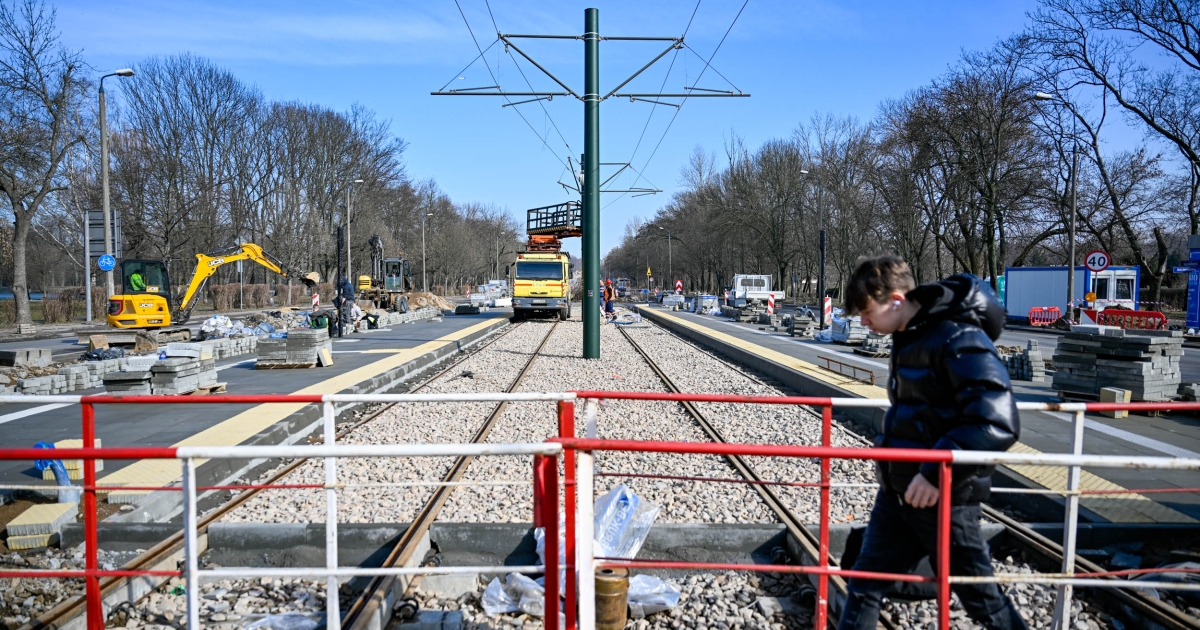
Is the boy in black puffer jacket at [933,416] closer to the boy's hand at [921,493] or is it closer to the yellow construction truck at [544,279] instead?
the boy's hand at [921,493]

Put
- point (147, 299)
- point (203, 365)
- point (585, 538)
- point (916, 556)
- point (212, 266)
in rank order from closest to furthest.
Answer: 1. point (585, 538)
2. point (916, 556)
3. point (203, 365)
4. point (147, 299)
5. point (212, 266)

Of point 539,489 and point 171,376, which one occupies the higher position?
point 539,489

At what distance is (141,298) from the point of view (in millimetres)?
22125

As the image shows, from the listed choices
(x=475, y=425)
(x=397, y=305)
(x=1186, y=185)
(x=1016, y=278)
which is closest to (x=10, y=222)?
(x=397, y=305)

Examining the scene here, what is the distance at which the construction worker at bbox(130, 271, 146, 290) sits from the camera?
2248 centimetres

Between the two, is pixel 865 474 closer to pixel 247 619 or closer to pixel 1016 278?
pixel 247 619

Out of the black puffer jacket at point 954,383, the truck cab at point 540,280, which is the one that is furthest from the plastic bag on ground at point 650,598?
the truck cab at point 540,280

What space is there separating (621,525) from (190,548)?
7.86ft

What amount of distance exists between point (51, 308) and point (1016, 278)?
144ft

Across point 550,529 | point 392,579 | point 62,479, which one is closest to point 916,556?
point 550,529

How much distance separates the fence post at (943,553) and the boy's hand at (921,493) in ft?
0.09

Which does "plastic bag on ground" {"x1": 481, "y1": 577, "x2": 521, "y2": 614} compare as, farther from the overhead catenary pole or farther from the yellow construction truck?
the yellow construction truck

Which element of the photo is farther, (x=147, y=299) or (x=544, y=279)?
(x=544, y=279)

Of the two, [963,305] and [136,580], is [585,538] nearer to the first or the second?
[963,305]
